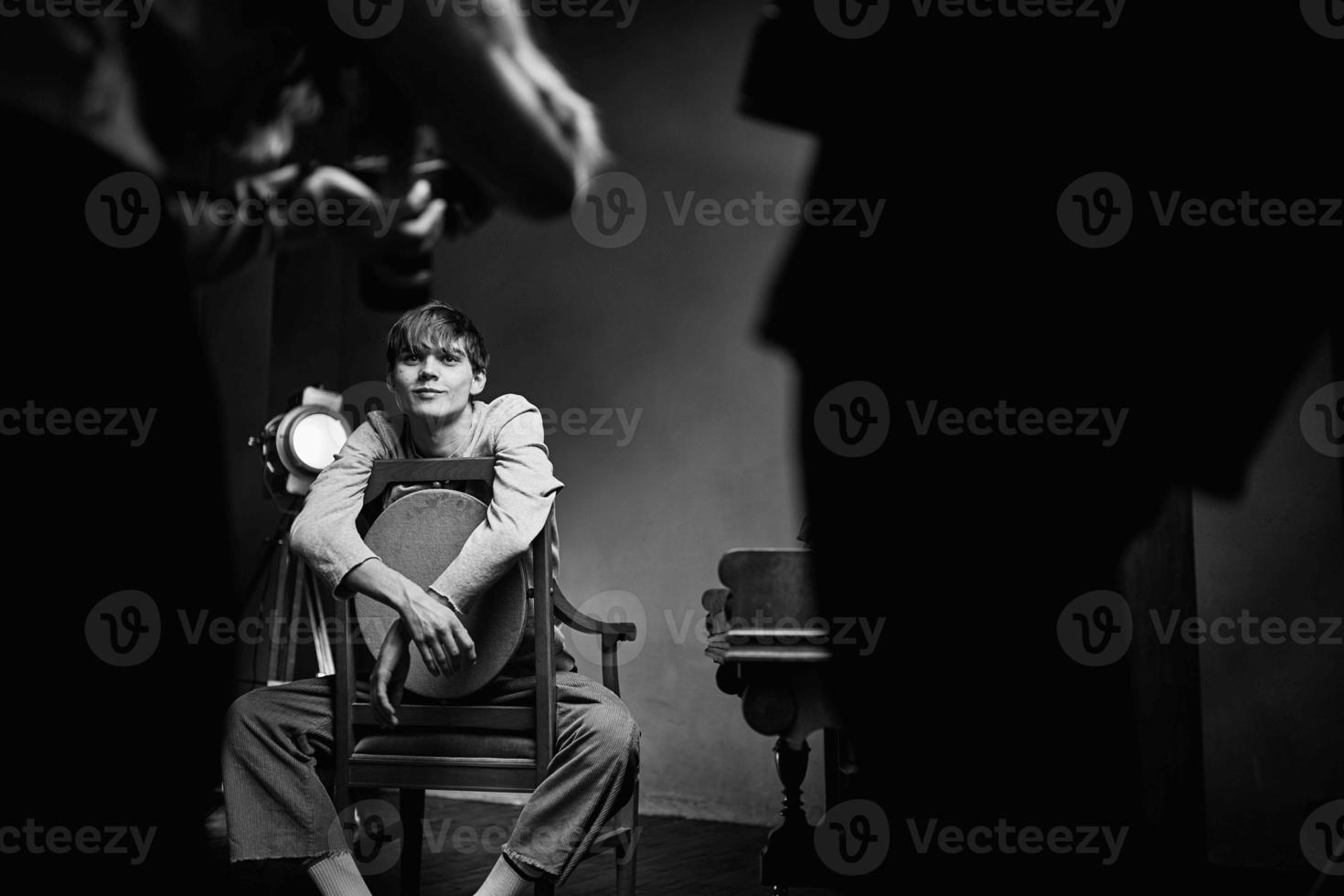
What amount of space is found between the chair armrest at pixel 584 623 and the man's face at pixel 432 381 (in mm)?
445

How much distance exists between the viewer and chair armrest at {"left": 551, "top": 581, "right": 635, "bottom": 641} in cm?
239

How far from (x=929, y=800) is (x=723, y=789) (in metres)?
2.04

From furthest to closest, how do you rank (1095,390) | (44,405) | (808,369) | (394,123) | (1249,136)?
(394,123), (808,369), (44,405), (1249,136), (1095,390)

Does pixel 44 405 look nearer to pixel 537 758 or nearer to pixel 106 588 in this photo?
pixel 106 588

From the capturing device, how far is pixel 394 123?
14.7 feet

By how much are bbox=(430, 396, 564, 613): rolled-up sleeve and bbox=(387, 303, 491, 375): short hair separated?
310 mm

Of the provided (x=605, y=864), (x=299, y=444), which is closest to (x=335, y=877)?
(x=605, y=864)

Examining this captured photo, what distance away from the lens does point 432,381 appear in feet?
7.33

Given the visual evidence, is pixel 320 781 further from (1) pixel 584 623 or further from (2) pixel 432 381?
(2) pixel 432 381

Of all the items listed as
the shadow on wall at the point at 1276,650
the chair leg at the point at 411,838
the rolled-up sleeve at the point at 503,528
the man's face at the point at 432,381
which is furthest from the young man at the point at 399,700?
the shadow on wall at the point at 1276,650

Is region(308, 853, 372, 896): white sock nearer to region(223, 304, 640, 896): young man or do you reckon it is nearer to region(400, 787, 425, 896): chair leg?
region(223, 304, 640, 896): young man

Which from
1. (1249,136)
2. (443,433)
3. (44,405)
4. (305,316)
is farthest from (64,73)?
(1249,136)

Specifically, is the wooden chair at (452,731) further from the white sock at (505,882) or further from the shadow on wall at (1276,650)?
the shadow on wall at (1276,650)

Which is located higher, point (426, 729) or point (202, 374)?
point (202, 374)
